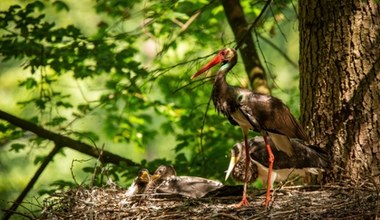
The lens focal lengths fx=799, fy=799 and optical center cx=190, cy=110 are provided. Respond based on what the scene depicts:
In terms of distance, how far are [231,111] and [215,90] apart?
217 mm

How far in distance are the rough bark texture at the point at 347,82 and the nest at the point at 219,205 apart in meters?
0.37

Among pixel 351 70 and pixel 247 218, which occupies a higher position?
pixel 351 70

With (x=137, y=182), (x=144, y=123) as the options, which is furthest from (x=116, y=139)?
(x=137, y=182)

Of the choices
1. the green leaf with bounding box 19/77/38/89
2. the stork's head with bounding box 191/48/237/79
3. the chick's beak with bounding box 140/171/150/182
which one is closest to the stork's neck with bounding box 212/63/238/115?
the stork's head with bounding box 191/48/237/79

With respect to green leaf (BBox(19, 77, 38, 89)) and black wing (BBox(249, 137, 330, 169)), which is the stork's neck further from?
green leaf (BBox(19, 77, 38, 89))

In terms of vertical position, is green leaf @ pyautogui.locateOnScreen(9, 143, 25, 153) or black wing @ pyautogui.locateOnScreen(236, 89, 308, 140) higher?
green leaf @ pyautogui.locateOnScreen(9, 143, 25, 153)

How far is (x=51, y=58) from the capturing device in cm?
936

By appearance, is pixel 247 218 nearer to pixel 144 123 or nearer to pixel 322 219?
pixel 322 219

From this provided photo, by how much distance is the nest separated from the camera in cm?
581

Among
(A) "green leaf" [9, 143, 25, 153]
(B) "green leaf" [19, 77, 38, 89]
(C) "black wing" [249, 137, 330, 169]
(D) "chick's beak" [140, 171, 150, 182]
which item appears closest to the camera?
(C) "black wing" [249, 137, 330, 169]

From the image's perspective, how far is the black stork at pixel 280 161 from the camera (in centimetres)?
688

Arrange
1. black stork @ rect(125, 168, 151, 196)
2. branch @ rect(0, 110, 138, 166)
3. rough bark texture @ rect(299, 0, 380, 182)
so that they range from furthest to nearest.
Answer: branch @ rect(0, 110, 138, 166)
black stork @ rect(125, 168, 151, 196)
rough bark texture @ rect(299, 0, 380, 182)

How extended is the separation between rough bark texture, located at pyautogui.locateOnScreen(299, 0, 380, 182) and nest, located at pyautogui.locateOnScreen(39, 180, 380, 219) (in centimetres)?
37

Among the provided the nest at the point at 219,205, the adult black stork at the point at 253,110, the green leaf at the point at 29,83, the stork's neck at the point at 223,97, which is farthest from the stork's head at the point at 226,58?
the green leaf at the point at 29,83
